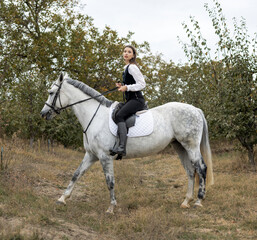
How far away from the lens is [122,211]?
6.05m

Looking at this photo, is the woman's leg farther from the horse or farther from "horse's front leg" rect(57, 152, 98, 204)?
"horse's front leg" rect(57, 152, 98, 204)

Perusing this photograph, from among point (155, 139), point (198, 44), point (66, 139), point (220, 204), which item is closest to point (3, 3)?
point (66, 139)

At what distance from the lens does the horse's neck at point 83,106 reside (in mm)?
6523

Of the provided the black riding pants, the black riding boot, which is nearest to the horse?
the black riding boot

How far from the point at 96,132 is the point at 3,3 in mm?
13332

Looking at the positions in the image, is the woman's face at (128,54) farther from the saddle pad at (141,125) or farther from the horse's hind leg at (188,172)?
the horse's hind leg at (188,172)

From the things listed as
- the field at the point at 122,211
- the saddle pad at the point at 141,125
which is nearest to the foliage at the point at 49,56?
the field at the point at 122,211

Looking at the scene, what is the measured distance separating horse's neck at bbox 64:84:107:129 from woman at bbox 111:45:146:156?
1.97ft

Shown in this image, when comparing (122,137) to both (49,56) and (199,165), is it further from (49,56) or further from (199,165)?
(49,56)

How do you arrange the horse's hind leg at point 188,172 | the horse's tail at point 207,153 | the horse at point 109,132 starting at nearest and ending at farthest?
the horse at point 109,132
the horse's hind leg at point 188,172
the horse's tail at point 207,153

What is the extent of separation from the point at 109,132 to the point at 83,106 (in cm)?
86

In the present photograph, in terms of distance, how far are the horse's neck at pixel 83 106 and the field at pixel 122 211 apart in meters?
1.86

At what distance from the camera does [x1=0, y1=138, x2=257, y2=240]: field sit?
4.67m

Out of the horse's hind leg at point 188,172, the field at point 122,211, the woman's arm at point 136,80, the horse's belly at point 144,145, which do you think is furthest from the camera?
the horse's hind leg at point 188,172
